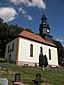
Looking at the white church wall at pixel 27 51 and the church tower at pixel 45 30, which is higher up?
the church tower at pixel 45 30

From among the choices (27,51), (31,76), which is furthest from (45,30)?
(31,76)

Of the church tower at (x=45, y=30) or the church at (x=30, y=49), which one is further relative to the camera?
the church tower at (x=45, y=30)

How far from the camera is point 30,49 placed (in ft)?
135

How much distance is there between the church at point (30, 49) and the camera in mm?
38844

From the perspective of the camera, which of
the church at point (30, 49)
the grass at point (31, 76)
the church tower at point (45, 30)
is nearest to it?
the grass at point (31, 76)

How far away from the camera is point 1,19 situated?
2389 inches

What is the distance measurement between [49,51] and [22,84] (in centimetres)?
2938

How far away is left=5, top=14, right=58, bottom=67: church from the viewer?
3884cm

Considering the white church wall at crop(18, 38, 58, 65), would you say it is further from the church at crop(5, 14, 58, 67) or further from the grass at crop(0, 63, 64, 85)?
the grass at crop(0, 63, 64, 85)

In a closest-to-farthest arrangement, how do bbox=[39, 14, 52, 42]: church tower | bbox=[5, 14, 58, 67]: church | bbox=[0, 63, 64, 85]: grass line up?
bbox=[0, 63, 64, 85]: grass → bbox=[5, 14, 58, 67]: church → bbox=[39, 14, 52, 42]: church tower

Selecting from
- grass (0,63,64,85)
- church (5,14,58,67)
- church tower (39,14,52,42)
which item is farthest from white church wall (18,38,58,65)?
grass (0,63,64,85)

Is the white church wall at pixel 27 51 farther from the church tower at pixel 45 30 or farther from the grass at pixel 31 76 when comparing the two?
the grass at pixel 31 76

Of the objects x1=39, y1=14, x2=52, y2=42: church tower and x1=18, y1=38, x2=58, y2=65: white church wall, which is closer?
x1=18, y1=38, x2=58, y2=65: white church wall

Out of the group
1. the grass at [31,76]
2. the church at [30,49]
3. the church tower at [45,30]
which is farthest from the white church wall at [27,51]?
the grass at [31,76]
